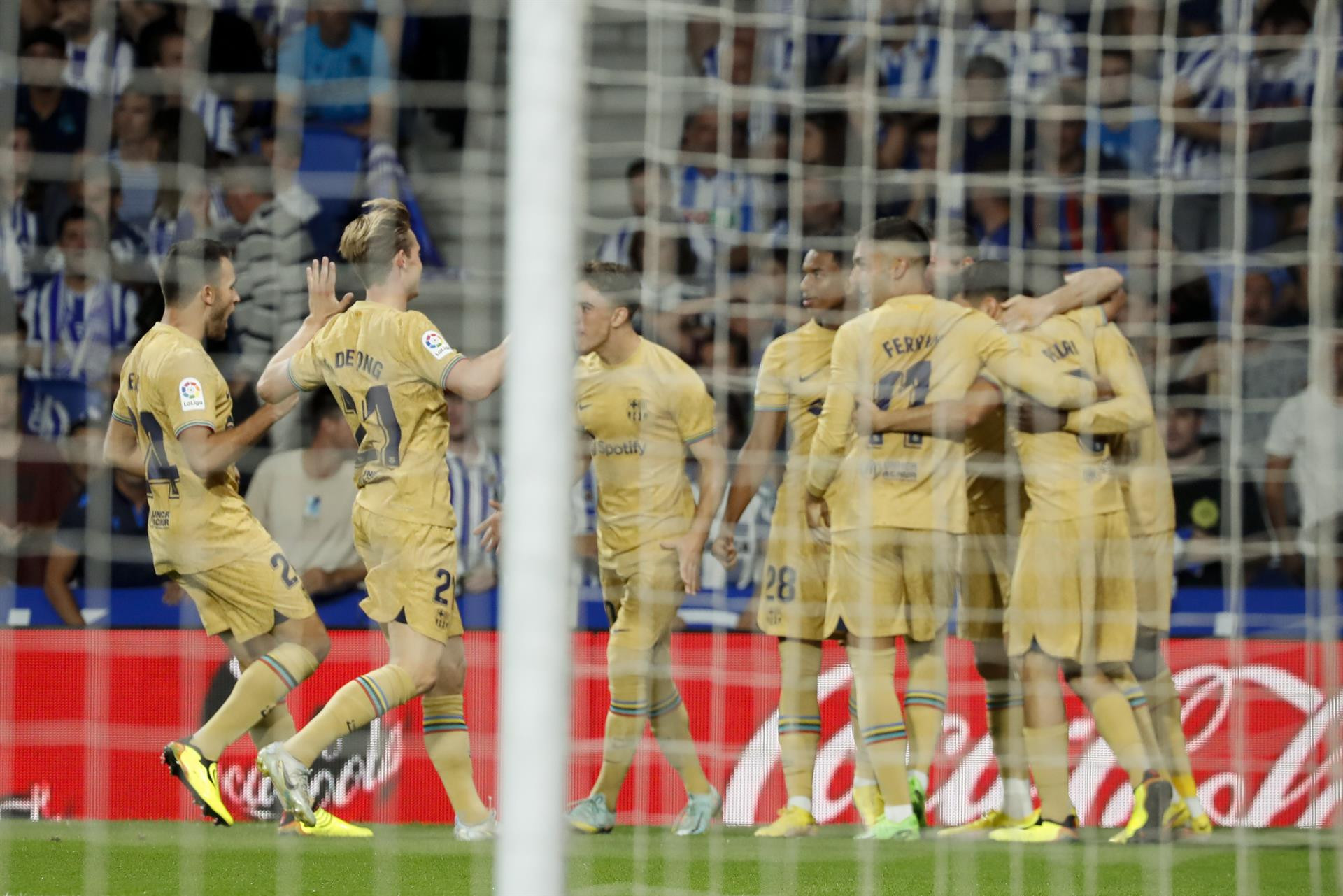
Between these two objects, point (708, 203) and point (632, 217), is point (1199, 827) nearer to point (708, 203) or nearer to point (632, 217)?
point (708, 203)

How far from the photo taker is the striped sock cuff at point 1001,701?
593 centimetres

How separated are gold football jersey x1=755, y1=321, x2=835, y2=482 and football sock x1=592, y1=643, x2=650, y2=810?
791 millimetres

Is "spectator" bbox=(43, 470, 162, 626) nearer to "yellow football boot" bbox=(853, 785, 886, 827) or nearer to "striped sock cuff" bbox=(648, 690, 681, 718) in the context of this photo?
"striped sock cuff" bbox=(648, 690, 681, 718)

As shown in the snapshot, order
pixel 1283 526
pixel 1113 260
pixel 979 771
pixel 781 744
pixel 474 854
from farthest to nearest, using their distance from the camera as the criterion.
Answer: pixel 1113 260 < pixel 1283 526 < pixel 979 771 < pixel 781 744 < pixel 474 854

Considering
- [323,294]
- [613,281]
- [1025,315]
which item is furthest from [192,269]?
[1025,315]

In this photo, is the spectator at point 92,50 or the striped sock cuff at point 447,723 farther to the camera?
the spectator at point 92,50

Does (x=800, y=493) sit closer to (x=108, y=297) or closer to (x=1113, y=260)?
(x=1113, y=260)

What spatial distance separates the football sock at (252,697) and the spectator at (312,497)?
122 cm

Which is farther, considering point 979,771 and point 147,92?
point 147,92

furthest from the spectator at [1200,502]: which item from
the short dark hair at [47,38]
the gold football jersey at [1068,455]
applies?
the short dark hair at [47,38]

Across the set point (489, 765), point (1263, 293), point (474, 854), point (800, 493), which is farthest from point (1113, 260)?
point (474, 854)

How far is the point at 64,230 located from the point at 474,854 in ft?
9.72

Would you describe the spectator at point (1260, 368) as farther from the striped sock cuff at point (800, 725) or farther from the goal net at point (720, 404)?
the striped sock cuff at point (800, 725)

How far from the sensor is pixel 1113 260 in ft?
24.8
